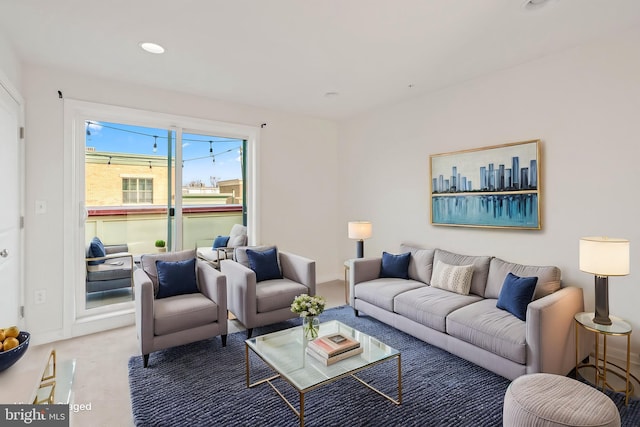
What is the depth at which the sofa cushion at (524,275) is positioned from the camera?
274 cm

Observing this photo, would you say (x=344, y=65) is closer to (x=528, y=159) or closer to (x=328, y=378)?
(x=528, y=159)

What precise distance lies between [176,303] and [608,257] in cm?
335

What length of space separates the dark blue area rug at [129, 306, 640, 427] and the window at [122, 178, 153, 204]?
1.83 metres

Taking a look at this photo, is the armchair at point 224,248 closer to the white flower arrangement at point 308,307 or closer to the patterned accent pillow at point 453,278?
the white flower arrangement at point 308,307

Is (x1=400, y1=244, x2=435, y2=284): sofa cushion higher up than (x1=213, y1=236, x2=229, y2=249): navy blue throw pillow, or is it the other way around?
(x1=213, y1=236, x2=229, y2=249): navy blue throw pillow

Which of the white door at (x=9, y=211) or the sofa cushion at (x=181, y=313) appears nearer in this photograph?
the white door at (x=9, y=211)

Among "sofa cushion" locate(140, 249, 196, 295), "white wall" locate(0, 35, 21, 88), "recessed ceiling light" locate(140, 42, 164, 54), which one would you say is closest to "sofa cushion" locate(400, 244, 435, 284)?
"sofa cushion" locate(140, 249, 196, 295)

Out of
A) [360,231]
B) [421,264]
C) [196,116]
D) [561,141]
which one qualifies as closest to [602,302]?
[561,141]

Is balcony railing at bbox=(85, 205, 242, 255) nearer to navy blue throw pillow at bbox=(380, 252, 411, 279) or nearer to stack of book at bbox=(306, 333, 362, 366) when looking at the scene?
navy blue throw pillow at bbox=(380, 252, 411, 279)

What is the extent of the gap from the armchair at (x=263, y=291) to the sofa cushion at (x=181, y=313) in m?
0.32

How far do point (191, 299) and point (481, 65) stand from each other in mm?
3541

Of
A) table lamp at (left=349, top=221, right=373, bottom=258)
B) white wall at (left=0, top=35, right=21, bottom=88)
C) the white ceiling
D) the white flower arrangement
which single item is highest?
the white ceiling

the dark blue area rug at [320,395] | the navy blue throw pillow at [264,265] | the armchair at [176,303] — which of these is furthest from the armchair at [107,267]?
the navy blue throw pillow at [264,265]

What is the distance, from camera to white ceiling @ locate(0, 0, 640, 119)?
2.26 meters
